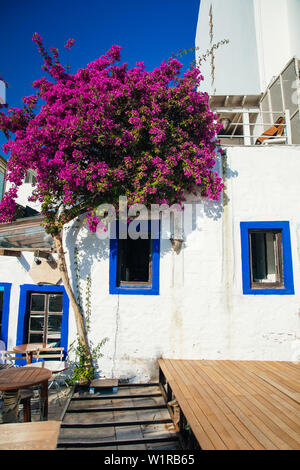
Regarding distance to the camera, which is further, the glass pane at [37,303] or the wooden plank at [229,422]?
the glass pane at [37,303]

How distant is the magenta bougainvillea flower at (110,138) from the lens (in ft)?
18.6

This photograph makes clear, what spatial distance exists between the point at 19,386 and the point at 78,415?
4.85 feet

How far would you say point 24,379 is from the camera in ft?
14.6

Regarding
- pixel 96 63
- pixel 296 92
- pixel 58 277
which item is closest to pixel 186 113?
pixel 96 63

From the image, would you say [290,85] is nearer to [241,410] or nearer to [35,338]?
[241,410]

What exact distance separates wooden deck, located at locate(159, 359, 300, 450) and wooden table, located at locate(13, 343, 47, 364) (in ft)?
8.66

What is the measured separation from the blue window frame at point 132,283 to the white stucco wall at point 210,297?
0.12m

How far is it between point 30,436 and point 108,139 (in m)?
4.76

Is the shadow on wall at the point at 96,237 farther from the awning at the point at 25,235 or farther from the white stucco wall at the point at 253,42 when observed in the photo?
the white stucco wall at the point at 253,42

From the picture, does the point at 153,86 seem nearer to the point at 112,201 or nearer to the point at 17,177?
the point at 112,201

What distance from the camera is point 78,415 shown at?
5.04m

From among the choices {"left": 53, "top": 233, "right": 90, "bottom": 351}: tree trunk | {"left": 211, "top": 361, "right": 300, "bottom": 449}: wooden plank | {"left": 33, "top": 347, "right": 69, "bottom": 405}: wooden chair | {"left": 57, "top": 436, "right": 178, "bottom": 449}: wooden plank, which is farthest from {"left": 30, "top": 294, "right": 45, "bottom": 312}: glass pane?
{"left": 211, "top": 361, "right": 300, "bottom": 449}: wooden plank

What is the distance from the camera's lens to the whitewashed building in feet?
20.9

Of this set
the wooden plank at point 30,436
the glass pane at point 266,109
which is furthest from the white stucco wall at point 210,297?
the wooden plank at point 30,436
